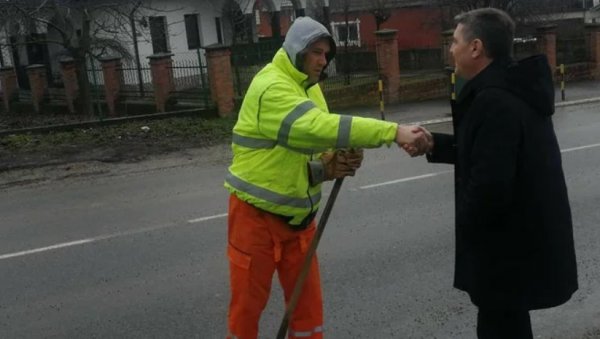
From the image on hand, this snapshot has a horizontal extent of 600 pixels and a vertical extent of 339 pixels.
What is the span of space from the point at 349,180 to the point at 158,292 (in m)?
4.59

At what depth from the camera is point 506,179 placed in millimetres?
2926

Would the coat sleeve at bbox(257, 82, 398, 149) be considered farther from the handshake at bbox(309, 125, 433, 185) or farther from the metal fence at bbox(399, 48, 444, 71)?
the metal fence at bbox(399, 48, 444, 71)

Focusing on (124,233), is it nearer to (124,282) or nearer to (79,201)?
(124,282)

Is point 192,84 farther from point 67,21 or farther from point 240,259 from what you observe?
point 240,259

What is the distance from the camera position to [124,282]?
607cm

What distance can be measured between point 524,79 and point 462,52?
0.27 m

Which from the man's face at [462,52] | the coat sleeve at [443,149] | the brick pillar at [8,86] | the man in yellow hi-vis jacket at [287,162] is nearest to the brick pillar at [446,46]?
the brick pillar at [8,86]

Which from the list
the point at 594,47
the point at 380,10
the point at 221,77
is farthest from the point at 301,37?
the point at 380,10

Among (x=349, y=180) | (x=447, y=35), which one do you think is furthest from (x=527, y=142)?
(x=447, y=35)

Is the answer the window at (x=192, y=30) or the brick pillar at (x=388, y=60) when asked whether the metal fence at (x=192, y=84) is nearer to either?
the brick pillar at (x=388, y=60)

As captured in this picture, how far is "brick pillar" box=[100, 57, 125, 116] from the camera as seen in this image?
70.8 feet

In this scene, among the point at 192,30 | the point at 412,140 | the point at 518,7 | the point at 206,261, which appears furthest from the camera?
the point at 192,30

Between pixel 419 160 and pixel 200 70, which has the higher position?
pixel 200 70

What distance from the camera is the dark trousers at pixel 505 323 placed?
3.20 m
